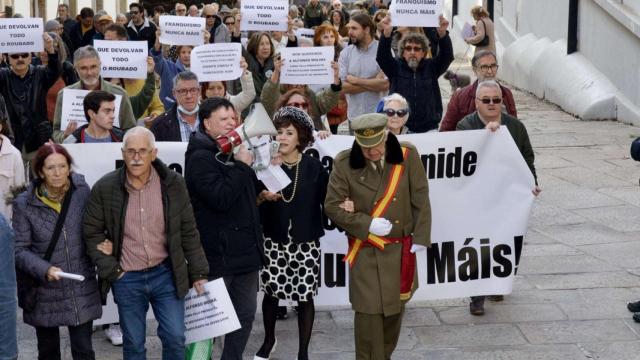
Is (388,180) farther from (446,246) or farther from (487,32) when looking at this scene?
(487,32)

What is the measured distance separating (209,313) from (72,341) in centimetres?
79

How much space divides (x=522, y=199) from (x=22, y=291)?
364cm

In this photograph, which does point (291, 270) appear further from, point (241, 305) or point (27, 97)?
point (27, 97)

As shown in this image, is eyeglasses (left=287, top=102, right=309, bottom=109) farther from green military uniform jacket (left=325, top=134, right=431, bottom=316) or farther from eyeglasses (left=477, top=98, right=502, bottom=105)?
green military uniform jacket (left=325, top=134, right=431, bottom=316)

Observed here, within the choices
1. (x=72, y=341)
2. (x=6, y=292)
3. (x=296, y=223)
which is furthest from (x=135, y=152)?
(x=6, y=292)

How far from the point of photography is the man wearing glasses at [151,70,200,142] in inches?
336

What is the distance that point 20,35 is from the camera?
10.6 meters

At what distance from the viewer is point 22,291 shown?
A: 675 centimetres

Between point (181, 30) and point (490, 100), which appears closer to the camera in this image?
point (490, 100)

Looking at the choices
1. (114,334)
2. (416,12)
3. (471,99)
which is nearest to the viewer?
(114,334)

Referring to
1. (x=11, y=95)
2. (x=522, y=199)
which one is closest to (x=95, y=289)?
(x=522, y=199)

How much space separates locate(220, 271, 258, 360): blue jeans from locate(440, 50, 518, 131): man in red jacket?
2838 millimetres

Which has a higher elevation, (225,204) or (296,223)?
(225,204)

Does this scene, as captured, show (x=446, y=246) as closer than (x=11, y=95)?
Yes
